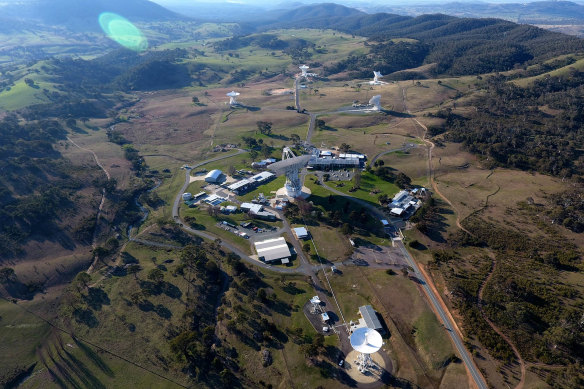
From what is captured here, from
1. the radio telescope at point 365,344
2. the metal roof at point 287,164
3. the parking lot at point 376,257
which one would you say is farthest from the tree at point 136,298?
the metal roof at point 287,164

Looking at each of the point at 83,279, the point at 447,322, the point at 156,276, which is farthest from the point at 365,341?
→ the point at 83,279

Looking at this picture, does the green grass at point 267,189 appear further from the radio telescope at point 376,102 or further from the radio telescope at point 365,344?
the radio telescope at point 376,102

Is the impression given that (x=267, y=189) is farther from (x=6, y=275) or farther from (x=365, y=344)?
(x=6, y=275)

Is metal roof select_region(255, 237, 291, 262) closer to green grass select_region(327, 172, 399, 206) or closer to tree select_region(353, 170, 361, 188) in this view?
green grass select_region(327, 172, 399, 206)

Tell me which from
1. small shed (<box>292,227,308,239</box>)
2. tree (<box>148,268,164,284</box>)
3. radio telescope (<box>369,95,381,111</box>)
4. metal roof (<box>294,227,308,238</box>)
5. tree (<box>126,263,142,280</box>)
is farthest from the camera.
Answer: radio telescope (<box>369,95,381,111</box>)

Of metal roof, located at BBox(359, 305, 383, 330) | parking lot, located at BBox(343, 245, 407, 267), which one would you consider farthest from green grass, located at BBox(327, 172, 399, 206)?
metal roof, located at BBox(359, 305, 383, 330)

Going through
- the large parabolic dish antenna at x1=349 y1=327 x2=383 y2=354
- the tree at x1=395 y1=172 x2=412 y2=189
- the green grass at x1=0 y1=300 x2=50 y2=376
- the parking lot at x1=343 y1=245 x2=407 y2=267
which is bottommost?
the green grass at x1=0 y1=300 x2=50 y2=376
